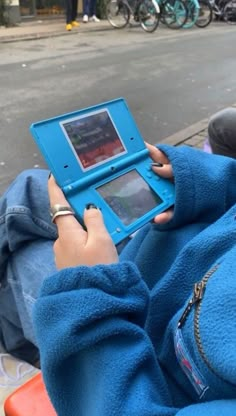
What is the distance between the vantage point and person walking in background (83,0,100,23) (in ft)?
44.5

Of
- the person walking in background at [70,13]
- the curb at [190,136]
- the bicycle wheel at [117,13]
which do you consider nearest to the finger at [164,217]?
the curb at [190,136]

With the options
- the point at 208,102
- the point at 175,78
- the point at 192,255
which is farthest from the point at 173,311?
the point at 175,78

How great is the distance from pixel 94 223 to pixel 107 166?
0.19 m

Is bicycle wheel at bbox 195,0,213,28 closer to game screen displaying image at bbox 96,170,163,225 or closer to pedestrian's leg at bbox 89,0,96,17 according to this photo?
pedestrian's leg at bbox 89,0,96,17

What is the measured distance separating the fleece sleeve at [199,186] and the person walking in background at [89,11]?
42.9ft

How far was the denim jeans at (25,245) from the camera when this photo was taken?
4.94 ft

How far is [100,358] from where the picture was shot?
3.05ft

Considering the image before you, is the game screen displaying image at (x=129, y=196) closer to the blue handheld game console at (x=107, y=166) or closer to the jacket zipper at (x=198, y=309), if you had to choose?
the blue handheld game console at (x=107, y=166)

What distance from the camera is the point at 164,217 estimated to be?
4.15ft

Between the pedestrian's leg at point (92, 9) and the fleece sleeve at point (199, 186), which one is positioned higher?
the pedestrian's leg at point (92, 9)

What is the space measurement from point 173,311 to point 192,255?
14cm

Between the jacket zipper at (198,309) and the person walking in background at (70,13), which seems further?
the person walking in background at (70,13)

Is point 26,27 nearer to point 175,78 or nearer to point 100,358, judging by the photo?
point 175,78

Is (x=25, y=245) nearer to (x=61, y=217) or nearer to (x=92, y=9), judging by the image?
(x=61, y=217)
